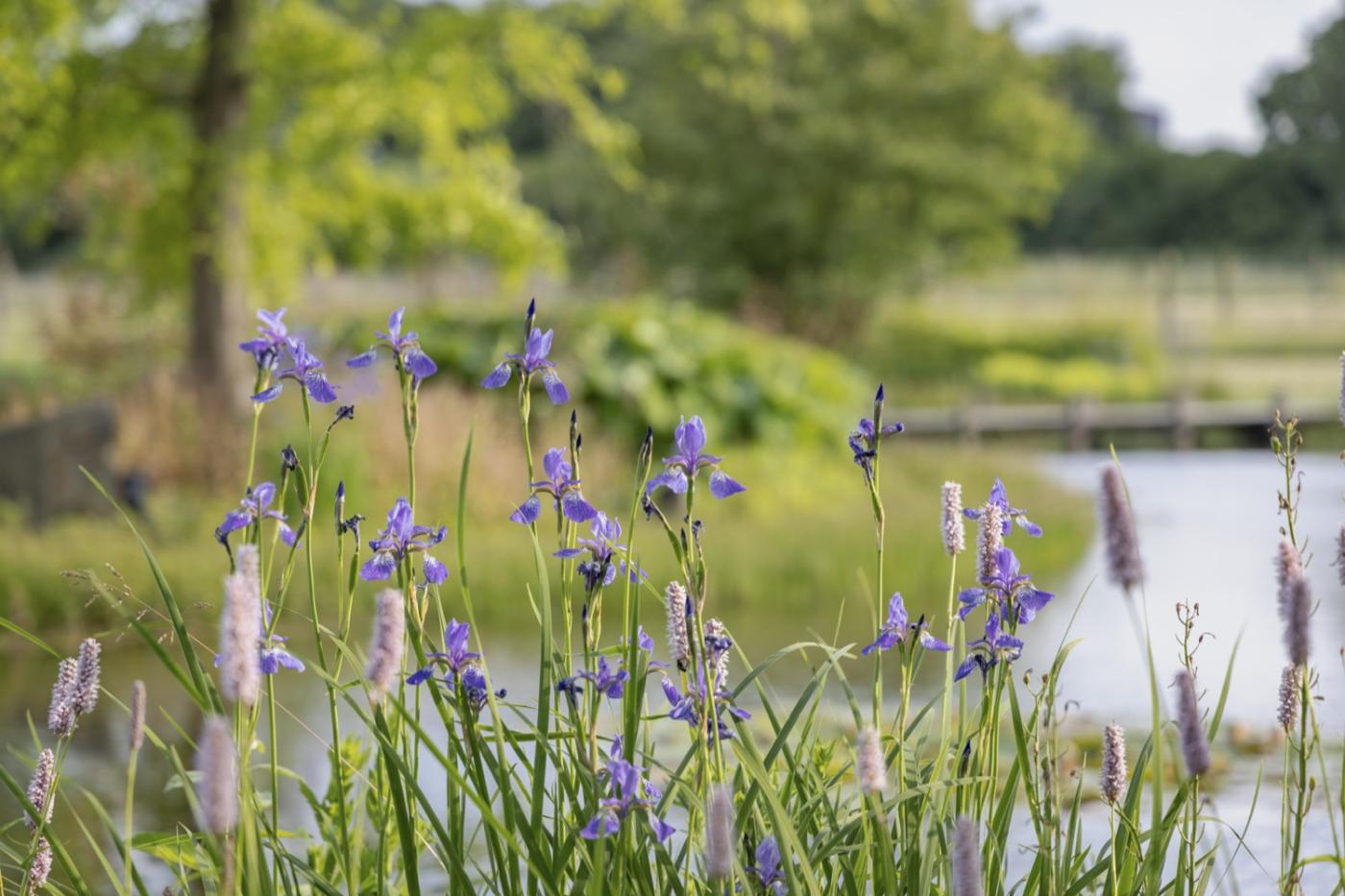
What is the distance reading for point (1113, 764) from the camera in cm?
171

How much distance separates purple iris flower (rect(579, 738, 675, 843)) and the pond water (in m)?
1.04

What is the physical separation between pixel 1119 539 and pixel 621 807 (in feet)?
2.32

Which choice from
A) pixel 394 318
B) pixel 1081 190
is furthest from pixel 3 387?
pixel 1081 190

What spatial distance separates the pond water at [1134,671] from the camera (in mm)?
4520

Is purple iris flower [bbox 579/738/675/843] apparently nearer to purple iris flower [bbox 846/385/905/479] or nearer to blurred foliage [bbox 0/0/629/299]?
purple iris flower [bbox 846/385/905/479]

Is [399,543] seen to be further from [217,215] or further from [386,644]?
[217,215]

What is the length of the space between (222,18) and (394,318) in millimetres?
9032

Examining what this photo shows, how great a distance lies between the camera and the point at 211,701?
1.80 meters

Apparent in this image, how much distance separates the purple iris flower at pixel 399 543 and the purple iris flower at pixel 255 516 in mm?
97

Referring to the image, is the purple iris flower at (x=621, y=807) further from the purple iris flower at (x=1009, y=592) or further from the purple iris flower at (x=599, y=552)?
the purple iris flower at (x=1009, y=592)

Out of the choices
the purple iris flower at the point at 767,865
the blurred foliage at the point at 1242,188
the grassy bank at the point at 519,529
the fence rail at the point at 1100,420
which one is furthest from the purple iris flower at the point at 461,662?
the blurred foliage at the point at 1242,188

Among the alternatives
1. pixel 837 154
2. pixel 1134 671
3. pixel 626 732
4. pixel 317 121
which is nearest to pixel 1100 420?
pixel 837 154

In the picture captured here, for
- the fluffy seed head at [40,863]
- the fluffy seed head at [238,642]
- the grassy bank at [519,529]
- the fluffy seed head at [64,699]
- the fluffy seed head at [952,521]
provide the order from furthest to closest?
the grassy bank at [519,529] → the fluffy seed head at [40,863] → the fluffy seed head at [952,521] → the fluffy seed head at [64,699] → the fluffy seed head at [238,642]

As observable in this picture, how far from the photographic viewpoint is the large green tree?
32.7 ft
